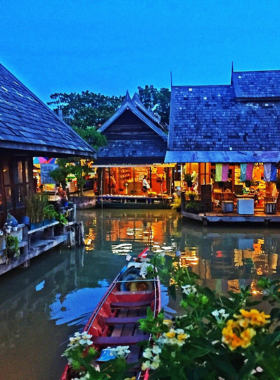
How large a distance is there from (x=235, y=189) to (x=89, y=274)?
11999 mm

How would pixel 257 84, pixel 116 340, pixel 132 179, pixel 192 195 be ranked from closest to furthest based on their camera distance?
pixel 116 340
pixel 192 195
pixel 257 84
pixel 132 179

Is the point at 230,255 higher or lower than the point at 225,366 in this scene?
lower

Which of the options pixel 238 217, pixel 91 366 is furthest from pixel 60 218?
pixel 91 366

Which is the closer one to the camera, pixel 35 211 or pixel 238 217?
pixel 35 211

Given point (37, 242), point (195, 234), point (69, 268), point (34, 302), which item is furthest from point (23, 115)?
point (195, 234)

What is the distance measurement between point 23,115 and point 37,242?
3.61 metres

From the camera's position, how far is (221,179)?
1588cm

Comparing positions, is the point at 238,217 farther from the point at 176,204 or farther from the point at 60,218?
the point at 60,218

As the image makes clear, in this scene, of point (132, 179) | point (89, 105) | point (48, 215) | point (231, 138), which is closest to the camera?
point (48, 215)

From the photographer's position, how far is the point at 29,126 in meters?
9.10

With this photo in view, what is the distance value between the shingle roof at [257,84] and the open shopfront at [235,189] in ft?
13.0

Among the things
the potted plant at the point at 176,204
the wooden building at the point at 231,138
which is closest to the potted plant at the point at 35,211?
the wooden building at the point at 231,138

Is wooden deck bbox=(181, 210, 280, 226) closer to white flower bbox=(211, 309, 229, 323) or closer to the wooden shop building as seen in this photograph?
the wooden shop building

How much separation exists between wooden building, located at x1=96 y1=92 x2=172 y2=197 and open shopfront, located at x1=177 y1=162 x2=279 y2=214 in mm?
3704
